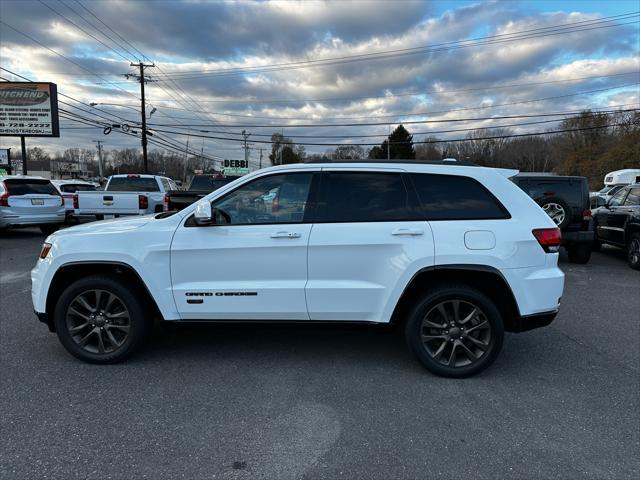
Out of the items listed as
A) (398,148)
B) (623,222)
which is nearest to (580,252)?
(623,222)

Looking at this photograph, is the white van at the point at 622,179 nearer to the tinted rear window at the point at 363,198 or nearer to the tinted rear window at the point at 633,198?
the tinted rear window at the point at 633,198

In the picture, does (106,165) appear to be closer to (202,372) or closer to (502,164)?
(502,164)

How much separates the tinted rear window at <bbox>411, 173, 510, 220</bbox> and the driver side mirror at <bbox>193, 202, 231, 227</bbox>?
1.69 metres

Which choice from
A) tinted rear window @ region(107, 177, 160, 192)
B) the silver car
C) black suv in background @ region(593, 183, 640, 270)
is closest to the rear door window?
black suv in background @ region(593, 183, 640, 270)

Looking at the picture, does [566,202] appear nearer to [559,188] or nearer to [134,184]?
[559,188]

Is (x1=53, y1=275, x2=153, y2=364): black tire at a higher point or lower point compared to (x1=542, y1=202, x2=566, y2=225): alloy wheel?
lower

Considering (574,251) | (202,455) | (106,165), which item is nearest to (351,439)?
(202,455)

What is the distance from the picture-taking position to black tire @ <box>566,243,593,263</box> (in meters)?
9.22

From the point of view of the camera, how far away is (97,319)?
3.89 metres

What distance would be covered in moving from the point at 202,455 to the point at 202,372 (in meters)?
1.19

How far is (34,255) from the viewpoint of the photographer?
9.94 meters

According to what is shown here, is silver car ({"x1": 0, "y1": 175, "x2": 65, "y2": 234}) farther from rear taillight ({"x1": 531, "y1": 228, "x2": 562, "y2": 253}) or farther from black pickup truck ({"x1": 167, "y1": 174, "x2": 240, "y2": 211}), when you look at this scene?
rear taillight ({"x1": 531, "y1": 228, "x2": 562, "y2": 253})

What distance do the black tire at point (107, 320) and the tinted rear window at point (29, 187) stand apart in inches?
412

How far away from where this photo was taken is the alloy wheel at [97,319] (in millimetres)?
3875
